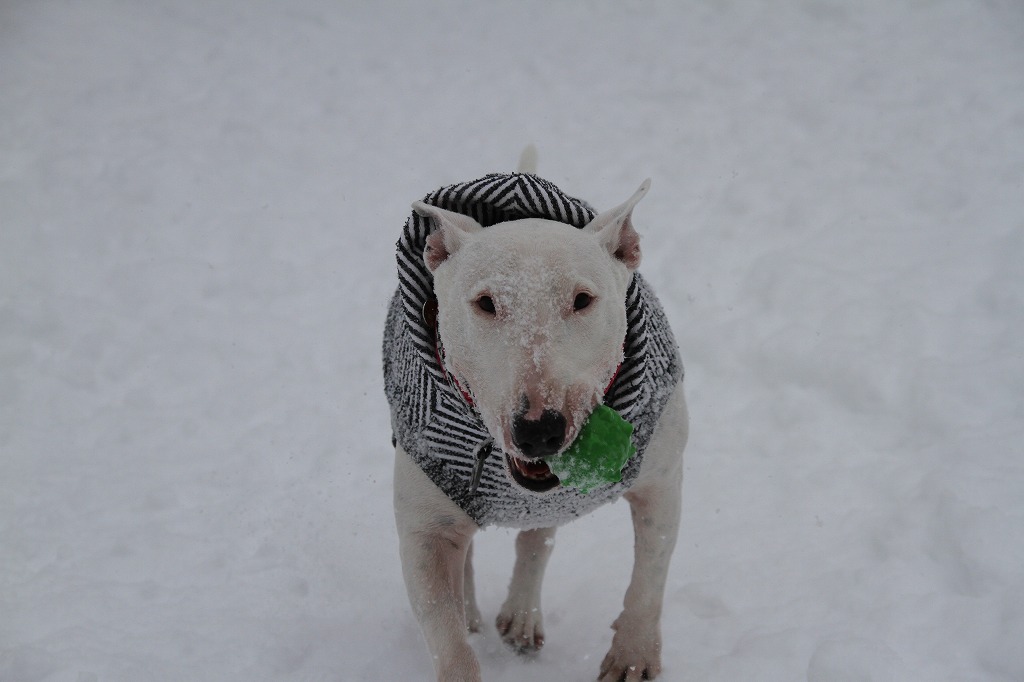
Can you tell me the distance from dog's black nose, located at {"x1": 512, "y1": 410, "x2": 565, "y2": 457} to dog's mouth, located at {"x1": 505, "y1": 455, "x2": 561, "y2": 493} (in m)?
0.18

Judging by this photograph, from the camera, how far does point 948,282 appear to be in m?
5.33

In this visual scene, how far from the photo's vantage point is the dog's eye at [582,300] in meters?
2.29

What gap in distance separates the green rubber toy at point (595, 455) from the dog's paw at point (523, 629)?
157cm

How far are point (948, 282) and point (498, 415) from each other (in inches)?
160

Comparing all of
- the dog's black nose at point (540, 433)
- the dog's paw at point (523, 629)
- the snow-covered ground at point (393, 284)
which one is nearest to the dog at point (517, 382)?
the dog's black nose at point (540, 433)

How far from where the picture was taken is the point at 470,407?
257 cm

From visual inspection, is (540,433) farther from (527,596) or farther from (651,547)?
(527,596)

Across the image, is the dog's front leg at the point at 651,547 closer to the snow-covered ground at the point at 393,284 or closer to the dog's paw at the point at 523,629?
the snow-covered ground at the point at 393,284

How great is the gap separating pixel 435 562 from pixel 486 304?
911 mm

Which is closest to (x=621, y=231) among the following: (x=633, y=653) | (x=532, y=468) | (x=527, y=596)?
(x=532, y=468)

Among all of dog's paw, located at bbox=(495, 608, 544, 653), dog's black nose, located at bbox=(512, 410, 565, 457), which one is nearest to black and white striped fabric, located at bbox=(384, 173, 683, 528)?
dog's black nose, located at bbox=(512, 410, 565, 457)

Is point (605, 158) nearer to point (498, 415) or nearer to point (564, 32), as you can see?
point (564, 32)

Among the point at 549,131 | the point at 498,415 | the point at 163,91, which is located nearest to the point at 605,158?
the point at 549,131

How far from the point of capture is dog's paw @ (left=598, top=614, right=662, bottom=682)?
10.5 ft
